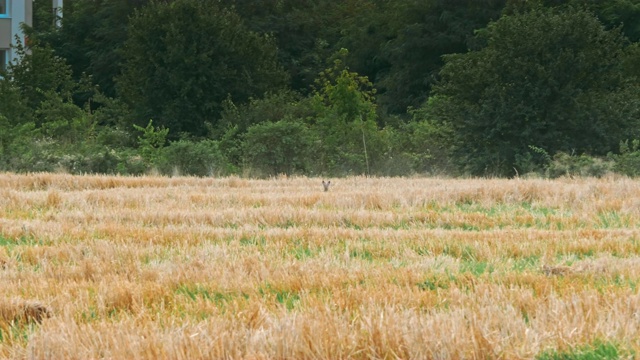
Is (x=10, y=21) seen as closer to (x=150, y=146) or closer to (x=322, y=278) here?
(x=150, y=146)

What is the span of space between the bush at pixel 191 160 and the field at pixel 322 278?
34.1 feet

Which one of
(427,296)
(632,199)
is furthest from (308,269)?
(632,199)

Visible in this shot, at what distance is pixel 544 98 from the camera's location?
24516mm

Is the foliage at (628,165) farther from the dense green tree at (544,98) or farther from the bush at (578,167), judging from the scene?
the dense green tree at (544,98)


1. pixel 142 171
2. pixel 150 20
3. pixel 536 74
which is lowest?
pixel 142 171

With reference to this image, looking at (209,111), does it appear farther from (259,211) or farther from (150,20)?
(259,211)

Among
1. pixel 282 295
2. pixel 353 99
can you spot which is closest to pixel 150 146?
pixel 353 99

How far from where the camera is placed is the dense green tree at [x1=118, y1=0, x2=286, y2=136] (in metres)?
31.7

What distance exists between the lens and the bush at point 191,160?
22.9 metres

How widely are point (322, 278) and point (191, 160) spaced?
17431 mm

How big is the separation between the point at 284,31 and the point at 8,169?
28.9 m

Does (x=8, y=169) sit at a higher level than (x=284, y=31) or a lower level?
lower

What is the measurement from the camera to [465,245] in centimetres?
780

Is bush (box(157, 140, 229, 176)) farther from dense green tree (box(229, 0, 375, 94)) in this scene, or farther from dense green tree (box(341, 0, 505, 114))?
dense green tree (box(229, 0, 375, 94))
